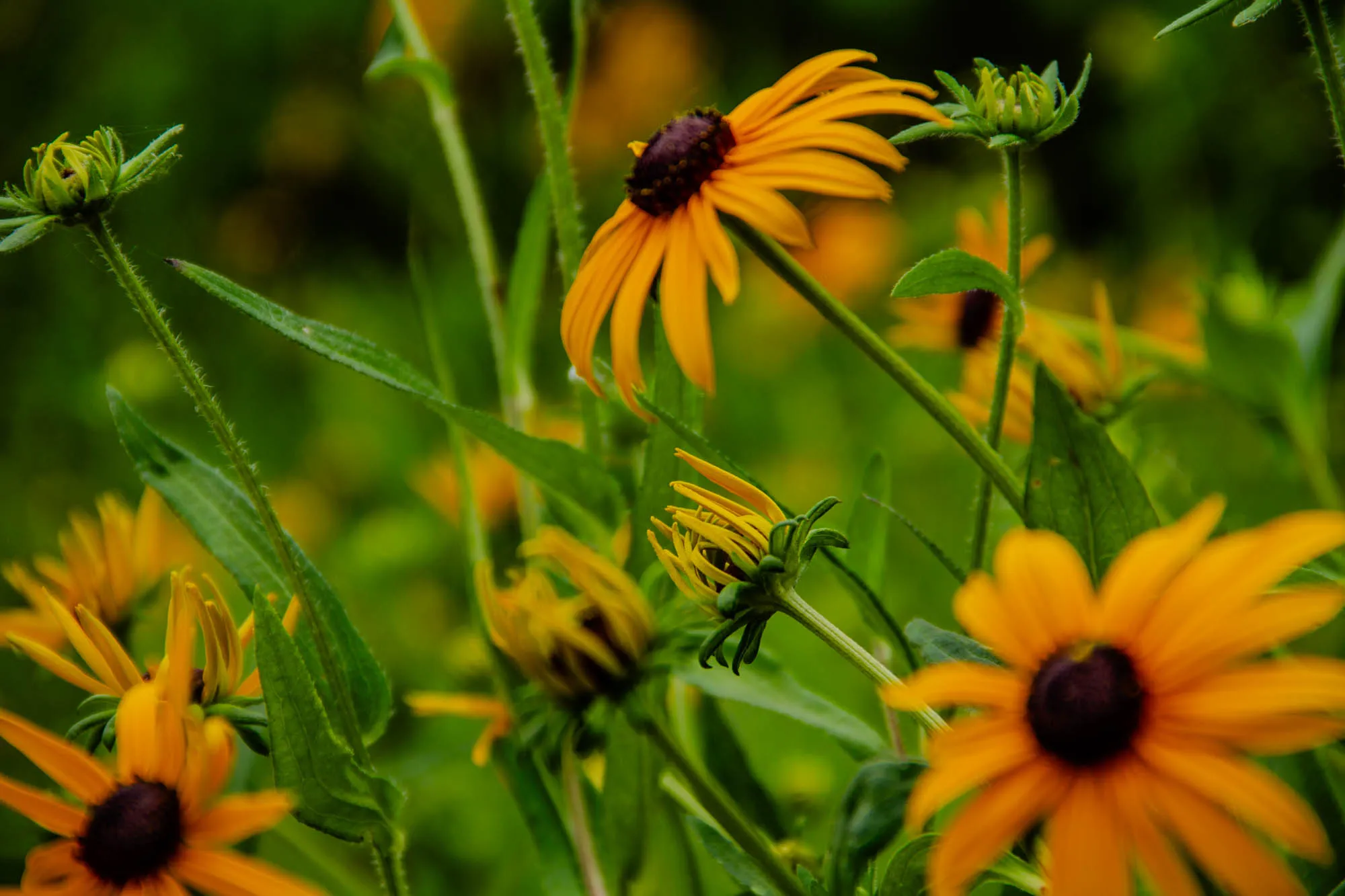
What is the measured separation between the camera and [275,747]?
36cm

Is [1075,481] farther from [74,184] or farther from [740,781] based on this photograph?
[74,184]

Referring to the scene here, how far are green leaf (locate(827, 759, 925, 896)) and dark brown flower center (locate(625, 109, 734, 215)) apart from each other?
19cm

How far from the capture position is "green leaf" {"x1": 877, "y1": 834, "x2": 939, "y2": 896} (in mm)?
333

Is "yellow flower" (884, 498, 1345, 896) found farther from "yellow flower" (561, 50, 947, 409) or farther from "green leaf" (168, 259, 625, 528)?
"green leaf" (168, 259, 625, 528)

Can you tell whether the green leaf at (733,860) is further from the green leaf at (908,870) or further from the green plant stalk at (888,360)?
the green plant stalk at (888,360)

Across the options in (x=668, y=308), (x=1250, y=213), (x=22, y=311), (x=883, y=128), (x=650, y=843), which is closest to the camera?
(x=668, y=308)

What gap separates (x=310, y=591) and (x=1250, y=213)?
1097mm

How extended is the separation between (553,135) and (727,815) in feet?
0.90

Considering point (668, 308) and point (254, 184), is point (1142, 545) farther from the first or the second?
point (254, 184)

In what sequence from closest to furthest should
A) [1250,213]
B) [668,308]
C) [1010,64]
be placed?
[668,308] < [1250,213] < [1010,64]

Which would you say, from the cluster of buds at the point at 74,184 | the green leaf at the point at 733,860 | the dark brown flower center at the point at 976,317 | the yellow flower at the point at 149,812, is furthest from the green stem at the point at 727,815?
the dark brown flower center at the point at 976,317

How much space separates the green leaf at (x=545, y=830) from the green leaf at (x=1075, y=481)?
22 cm

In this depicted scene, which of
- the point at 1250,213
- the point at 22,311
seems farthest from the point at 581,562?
the point at 22,311

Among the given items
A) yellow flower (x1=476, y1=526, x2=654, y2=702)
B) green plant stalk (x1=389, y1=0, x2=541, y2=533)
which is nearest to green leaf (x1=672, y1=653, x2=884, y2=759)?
yellow flower (x1=476, y1=526, x2=654, y2=702)
